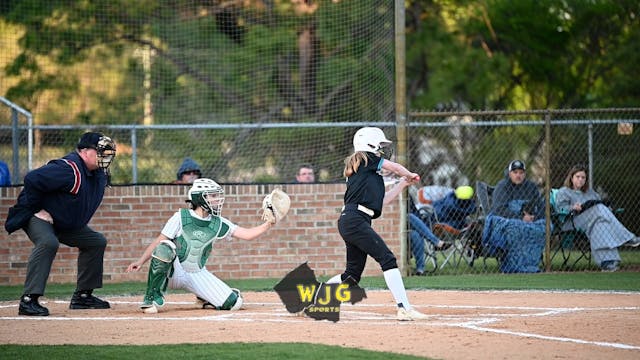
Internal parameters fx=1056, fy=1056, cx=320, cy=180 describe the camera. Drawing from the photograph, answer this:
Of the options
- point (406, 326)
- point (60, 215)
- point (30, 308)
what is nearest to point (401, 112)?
point (60, 215)

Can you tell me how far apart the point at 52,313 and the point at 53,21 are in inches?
492

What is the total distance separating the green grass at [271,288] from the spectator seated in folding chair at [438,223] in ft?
1.64

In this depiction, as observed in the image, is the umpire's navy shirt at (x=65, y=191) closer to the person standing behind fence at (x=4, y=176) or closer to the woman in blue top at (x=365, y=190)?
the woman in blue top at (x=365, y=190)

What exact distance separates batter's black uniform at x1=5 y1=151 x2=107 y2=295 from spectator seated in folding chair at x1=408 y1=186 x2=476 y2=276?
509 cm

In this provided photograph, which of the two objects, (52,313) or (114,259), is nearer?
(52,313)

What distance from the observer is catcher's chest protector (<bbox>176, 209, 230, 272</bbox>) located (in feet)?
33.4

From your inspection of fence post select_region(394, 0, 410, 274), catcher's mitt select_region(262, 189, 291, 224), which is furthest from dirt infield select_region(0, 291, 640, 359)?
fence post select_region(394, 0, 410, 274)

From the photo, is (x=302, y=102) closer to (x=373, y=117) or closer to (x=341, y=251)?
(x=373, y=117)

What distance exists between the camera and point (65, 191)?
10.2m

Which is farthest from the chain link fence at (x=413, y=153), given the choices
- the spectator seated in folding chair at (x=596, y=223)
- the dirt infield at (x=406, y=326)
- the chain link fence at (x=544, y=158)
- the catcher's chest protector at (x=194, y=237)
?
the catcher's chest protector at (x=194, y=237)

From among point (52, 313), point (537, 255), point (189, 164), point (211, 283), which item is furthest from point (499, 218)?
point (52, 313)

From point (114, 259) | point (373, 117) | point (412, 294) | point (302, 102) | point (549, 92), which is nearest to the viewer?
point (412, 294)

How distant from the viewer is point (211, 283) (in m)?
10.3

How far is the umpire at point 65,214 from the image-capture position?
997 cm
